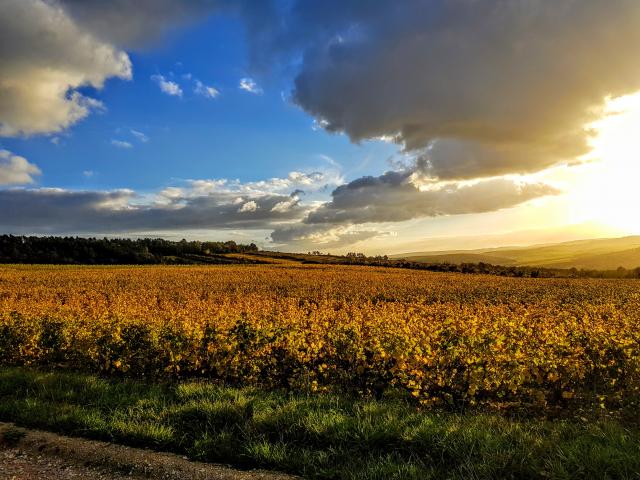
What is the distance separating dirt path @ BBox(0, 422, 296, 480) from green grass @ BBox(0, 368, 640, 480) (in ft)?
0.95

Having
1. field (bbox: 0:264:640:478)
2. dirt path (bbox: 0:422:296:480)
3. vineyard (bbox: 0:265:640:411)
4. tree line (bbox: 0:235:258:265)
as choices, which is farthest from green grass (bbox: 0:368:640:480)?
tree line (bbox: 0:235:258:265)

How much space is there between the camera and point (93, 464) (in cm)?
Result: 552

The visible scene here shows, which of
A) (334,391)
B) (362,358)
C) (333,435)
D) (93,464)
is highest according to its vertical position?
(362,358)

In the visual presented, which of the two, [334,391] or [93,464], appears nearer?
[93,464]

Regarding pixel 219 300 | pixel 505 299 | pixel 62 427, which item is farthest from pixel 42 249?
pixel 62 427

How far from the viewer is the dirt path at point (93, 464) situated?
5.17m

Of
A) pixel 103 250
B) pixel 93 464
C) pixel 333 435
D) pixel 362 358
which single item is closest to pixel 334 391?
pixel 362 358

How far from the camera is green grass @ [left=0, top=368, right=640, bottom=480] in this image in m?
5.12

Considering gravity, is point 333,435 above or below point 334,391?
above

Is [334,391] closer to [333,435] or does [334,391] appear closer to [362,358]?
[362,358]

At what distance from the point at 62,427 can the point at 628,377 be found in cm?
1062

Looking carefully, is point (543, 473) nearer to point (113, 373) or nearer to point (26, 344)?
point (113, 373)

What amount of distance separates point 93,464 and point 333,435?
10.1 feet

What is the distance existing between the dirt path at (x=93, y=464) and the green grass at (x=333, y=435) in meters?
0.29
